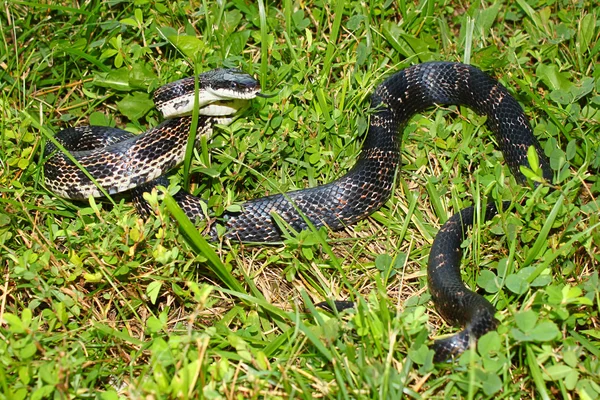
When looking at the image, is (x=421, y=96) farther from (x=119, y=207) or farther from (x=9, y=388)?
(x=9, y=388)

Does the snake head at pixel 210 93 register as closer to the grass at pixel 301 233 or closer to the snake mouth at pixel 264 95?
the snake mouth at pixel 264 95

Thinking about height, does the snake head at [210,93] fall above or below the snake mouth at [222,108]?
above

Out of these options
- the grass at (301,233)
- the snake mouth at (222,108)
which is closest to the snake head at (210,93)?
the snake mouth at (222,108)

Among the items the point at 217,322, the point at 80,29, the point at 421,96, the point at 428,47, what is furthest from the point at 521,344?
the point at 80,29

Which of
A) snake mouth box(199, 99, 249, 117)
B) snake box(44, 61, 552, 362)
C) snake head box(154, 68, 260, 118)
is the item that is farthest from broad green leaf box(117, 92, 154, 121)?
snake mouth box(199, 99, 249, 117)

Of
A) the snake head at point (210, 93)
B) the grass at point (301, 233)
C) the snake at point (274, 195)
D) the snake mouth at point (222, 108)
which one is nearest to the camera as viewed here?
the grass at point (301, 233)

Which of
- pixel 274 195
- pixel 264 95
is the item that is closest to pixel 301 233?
pixel 274 195
